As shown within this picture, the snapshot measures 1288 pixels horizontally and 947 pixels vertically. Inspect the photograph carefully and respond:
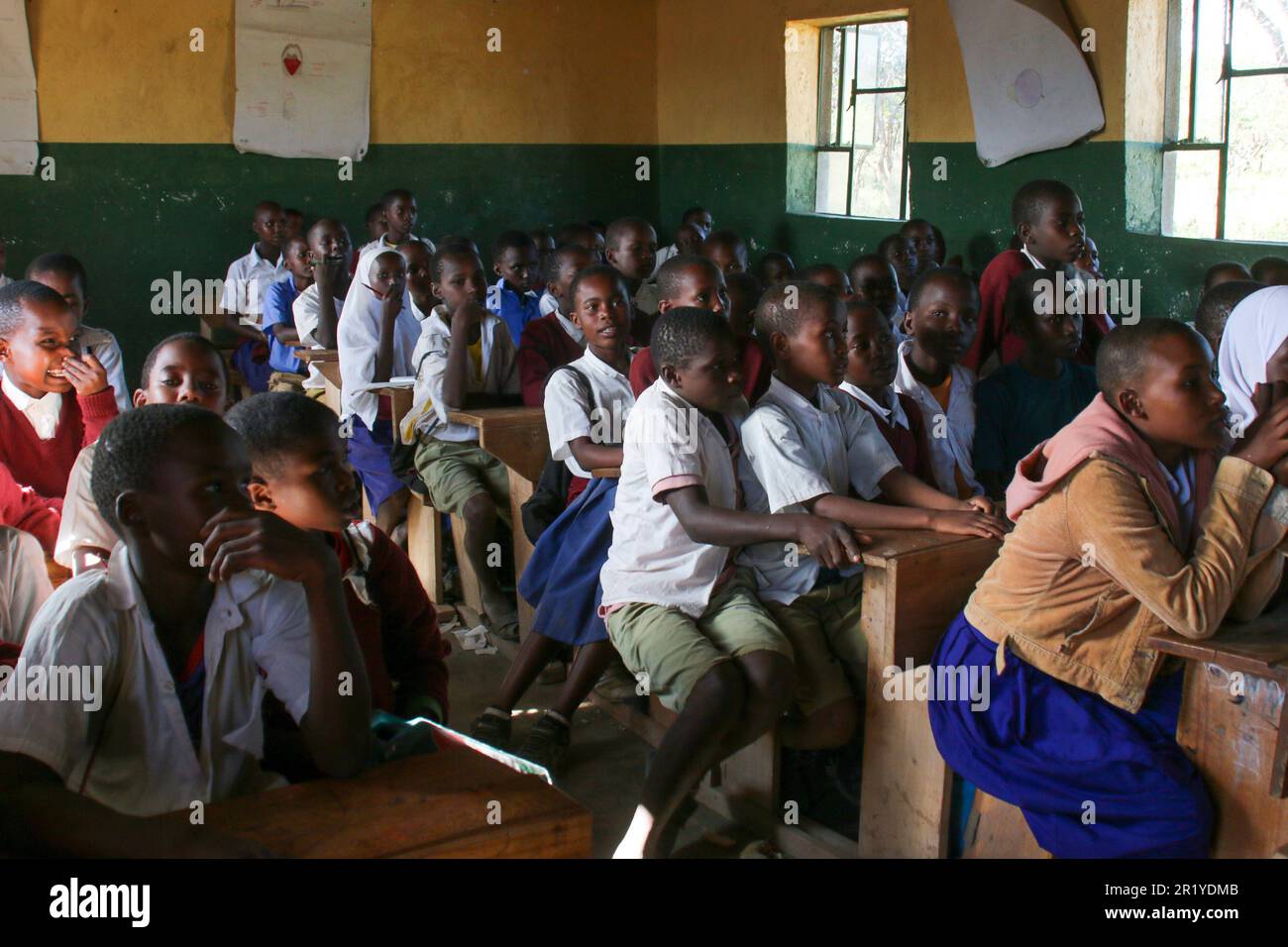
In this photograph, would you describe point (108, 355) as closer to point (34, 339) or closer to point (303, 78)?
point (34, 339)

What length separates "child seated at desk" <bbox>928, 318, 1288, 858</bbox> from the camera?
6.19ft

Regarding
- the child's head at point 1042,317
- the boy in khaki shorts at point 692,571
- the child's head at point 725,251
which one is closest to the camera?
the boy in khaki shorts at point 692,571

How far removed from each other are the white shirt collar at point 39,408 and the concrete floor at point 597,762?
1.24 meters

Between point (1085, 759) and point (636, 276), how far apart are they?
3.35 metres

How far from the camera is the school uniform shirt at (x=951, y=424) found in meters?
3.06

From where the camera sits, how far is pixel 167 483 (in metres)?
1.51

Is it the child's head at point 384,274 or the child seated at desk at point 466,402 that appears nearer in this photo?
the child seated at desk at point 466,402

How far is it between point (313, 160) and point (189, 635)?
6.70 m

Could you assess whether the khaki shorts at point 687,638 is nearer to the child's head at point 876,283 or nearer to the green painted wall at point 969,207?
the child's head at point 876,283

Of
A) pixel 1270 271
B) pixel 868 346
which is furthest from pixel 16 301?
pixel 1270 271

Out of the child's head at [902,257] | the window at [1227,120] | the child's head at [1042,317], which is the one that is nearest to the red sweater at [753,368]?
the child's head at [1042,317]

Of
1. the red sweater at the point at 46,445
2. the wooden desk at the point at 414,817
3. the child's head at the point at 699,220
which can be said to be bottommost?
the wooden desk at the point at 414,817

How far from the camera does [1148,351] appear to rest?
1983 mm

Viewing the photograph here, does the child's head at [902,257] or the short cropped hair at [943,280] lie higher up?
the child's head at [902,257]
